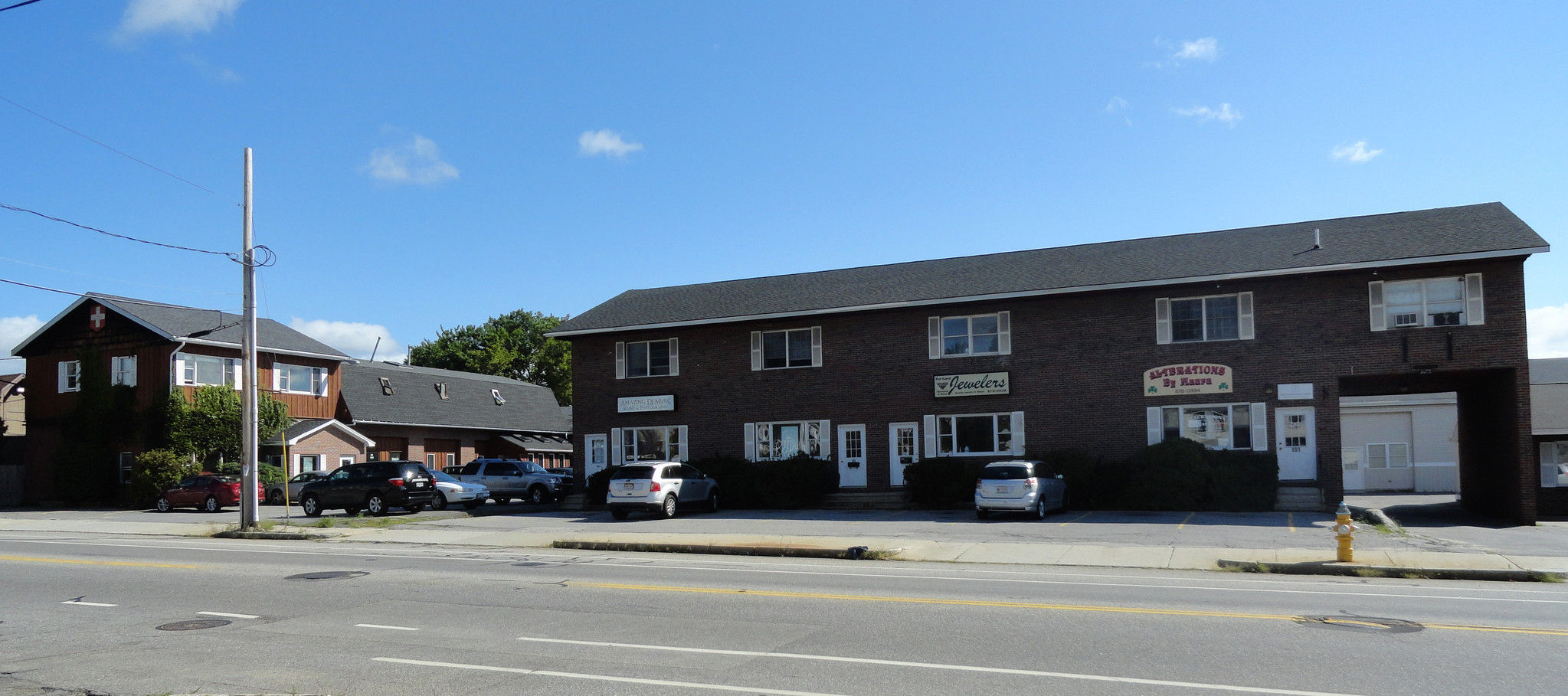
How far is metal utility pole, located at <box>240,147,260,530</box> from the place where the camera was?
25.2 meters

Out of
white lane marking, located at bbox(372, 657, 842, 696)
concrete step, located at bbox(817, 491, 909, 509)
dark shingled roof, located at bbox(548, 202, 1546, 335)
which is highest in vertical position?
dark shingled roof, located at bbox(548, 202, 1546, 335)

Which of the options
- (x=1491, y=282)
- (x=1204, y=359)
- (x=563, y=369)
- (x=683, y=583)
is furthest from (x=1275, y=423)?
(x=563, y=369)

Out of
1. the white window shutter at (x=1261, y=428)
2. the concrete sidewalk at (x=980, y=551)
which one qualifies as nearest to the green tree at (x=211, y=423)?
the concrete sidewalk at (x=980, y=551)

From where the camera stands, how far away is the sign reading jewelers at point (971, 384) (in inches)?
1221

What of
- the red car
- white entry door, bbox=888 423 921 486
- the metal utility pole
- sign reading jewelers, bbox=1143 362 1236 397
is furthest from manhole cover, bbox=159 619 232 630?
the red car

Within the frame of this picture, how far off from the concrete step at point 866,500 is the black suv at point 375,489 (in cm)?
1167

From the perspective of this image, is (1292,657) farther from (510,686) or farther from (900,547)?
(900,547)

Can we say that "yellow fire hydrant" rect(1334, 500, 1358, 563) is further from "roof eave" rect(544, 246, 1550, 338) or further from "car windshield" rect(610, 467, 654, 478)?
"car windshield" rect(610, 467, 654, 478)

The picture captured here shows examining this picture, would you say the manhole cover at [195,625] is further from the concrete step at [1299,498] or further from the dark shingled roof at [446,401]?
the dark shingled roof at [446,401]

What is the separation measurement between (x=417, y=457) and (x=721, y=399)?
900 inches

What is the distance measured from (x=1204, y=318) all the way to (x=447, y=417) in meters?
37.0

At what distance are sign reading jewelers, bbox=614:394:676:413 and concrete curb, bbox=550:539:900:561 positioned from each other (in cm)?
1306

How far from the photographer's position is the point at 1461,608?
38.2 feet

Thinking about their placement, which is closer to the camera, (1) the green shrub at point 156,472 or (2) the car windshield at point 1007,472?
(2) the car windshield at point 1007,472
